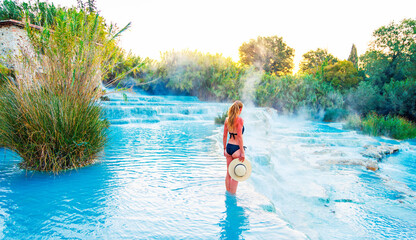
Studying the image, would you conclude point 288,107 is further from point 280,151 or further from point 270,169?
point 270,169

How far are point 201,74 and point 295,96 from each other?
7518 mm

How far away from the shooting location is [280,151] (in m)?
8.21

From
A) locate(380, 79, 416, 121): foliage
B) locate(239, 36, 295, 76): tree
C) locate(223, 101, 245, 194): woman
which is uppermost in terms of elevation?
locate(239, 36, 295, 76): tree

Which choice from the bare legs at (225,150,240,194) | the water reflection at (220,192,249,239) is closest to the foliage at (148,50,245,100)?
the bare legs at (225,150,240,194)

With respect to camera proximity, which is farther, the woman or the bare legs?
the bare legs

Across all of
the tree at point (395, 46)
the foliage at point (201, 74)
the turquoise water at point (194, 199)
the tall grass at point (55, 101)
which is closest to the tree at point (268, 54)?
the tree at point (395, 46)

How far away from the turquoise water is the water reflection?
11mm

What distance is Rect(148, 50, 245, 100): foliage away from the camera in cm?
2105

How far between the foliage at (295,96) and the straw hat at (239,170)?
18347mm

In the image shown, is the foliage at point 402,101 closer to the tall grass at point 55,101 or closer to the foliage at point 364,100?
the foliage at point 364,100

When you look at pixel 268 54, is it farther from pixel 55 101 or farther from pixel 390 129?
pixel 55 101

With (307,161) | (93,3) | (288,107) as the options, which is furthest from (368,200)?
(93,3)

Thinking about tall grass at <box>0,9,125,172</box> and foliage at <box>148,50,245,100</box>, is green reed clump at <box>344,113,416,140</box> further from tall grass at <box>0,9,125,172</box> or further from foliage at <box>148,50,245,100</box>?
tall grass at <box>0,9,125,172</box>

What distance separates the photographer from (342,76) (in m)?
25.6
